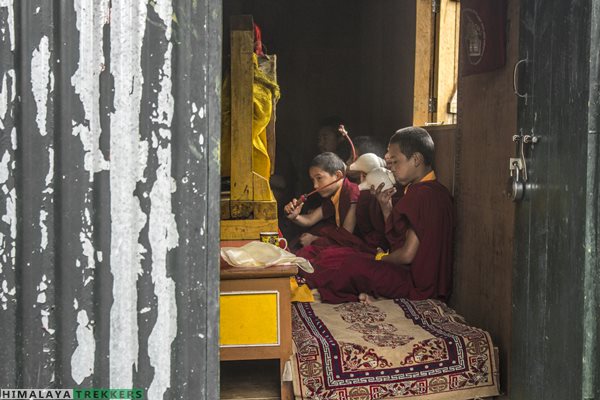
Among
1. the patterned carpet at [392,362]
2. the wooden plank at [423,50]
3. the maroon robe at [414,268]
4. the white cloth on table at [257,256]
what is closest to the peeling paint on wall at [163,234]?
the white cloth on table at [257,256]

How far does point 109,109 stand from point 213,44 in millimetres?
314

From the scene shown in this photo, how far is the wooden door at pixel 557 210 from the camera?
7.41 feet

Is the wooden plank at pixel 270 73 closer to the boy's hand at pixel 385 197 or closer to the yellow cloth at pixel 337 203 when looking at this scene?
the boy's hand at pixel 385 197

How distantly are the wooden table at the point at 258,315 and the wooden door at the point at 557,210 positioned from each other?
1.13 m

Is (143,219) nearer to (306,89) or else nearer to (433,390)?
(433,390)

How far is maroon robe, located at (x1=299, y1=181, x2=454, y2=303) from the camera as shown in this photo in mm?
4617

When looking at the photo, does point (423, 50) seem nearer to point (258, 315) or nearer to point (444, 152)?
point (444, 152)

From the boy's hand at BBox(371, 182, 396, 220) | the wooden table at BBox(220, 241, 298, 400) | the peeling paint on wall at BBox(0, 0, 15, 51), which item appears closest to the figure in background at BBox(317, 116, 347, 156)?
the boy's hand at BBox(371, 182, 396, 220)

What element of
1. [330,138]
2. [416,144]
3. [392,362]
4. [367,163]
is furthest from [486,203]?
[330,138]

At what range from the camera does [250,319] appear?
349 cm

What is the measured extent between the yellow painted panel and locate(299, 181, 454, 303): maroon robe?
1154 mm

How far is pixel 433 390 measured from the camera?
3.59 meters

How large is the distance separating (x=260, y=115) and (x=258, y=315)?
1359 millimetres

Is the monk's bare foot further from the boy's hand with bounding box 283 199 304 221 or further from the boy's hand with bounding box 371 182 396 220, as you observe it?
the boy's hand with bounding box 283 199 304 221
